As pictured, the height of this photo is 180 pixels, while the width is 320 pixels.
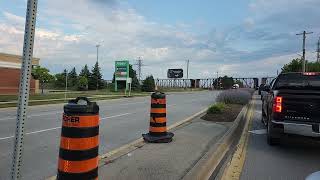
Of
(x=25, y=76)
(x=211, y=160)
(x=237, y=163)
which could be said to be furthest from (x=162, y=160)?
(x=25, y=76)

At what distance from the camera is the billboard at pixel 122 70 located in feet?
214

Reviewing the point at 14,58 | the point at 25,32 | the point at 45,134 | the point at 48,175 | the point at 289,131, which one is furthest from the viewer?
the point at 14,58

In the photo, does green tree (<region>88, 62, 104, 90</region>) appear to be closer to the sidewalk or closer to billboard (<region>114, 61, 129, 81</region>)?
billboard (<region>114, 61, 129, 81</region>)

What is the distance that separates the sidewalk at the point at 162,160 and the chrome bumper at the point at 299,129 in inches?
70.6

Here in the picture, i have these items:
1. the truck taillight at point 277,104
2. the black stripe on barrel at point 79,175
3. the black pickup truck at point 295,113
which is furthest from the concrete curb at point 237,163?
the black stripe on barrel at point 79,175

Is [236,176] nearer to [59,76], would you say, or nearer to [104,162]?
[104,162]

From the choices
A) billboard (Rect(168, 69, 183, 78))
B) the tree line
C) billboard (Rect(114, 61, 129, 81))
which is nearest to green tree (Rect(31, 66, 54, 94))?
the tree line

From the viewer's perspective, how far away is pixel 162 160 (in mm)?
7801

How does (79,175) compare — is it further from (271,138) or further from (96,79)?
(96,79)

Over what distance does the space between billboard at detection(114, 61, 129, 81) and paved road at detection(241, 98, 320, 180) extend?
53.5 meters

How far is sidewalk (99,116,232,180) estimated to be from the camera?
266 inches

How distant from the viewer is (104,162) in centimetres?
761

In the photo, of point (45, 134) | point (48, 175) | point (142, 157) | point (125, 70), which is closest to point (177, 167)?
point (142, 157)

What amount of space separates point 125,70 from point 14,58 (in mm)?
17525
